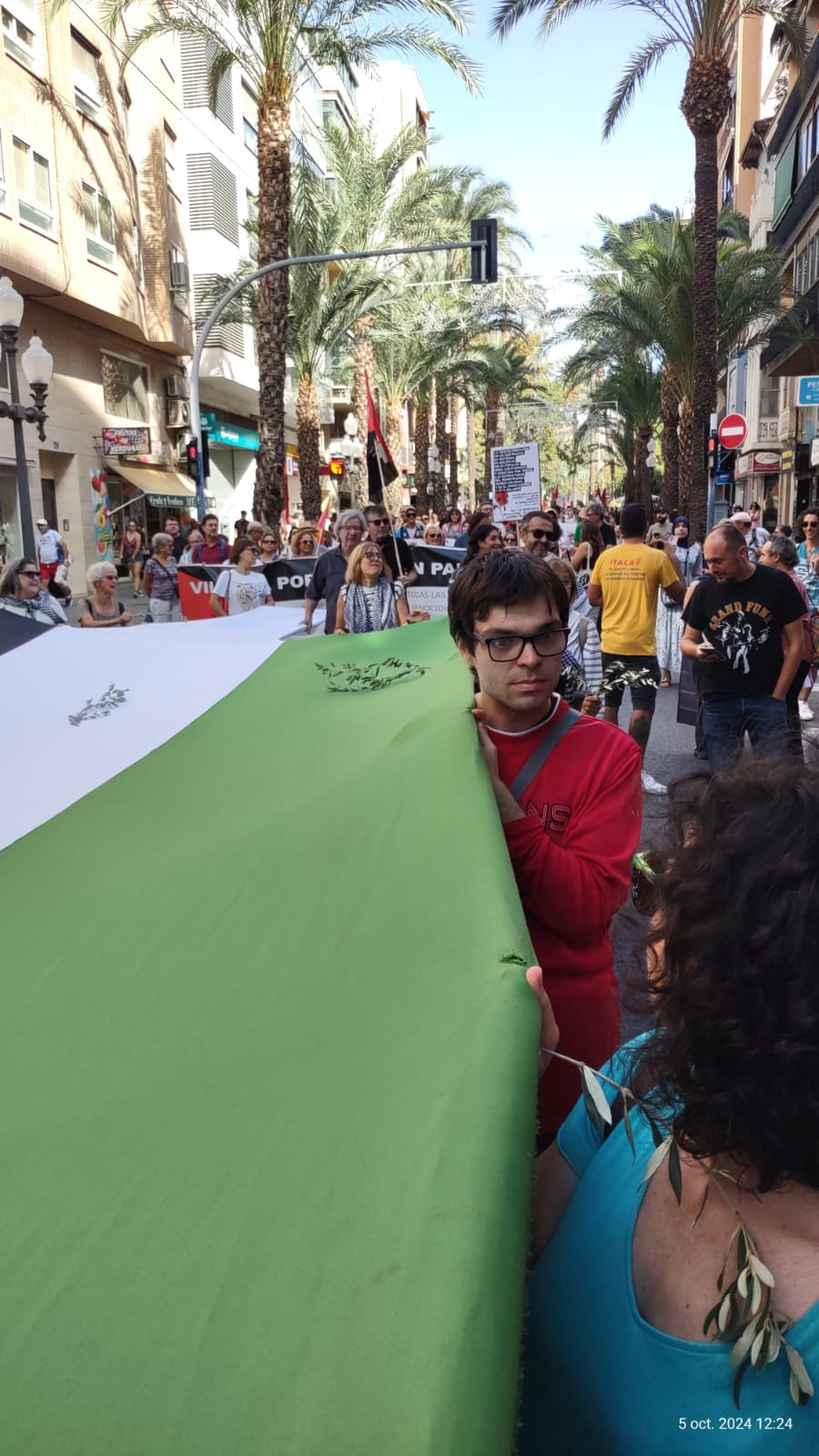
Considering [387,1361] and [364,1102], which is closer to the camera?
[387,1361]

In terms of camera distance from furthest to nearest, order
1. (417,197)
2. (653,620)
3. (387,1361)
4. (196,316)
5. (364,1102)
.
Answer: (196,316)
(417,197)
(653,620)
(364,1102)
(387,1361)

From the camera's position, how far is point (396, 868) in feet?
6.30

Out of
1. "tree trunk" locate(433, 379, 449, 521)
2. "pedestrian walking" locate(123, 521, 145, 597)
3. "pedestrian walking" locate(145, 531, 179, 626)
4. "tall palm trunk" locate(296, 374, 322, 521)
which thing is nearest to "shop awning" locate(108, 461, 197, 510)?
"pedestrian walking" locate(123, 521, 145, 597)

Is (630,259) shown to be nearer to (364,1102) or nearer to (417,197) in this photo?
(417,197)

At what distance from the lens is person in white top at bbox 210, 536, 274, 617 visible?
11.0 metres

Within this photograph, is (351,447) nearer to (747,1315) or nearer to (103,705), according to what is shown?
(103,705)

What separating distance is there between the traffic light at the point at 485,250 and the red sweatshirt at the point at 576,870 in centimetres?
1870

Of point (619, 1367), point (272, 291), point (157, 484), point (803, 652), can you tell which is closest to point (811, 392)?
point (272, 291)

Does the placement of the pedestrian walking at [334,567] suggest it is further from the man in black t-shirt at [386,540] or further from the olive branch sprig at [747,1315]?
the olive branch sprig at [747,1315]

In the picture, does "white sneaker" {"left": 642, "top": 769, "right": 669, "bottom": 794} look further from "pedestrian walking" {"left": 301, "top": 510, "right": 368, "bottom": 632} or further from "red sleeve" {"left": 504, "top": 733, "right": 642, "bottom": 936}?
"red sleeve" {"left": 504, "top": 733, "right": 642, "bottom": 936}

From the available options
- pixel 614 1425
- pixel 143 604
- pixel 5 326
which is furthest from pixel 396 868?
pixel 143 604

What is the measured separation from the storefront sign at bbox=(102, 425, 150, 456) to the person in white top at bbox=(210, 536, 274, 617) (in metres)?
19.5

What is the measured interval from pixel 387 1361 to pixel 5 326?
1402 cm

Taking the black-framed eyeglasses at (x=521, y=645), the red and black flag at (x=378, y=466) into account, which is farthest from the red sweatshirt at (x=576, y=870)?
the red and black flag at (x=378, y=466)
